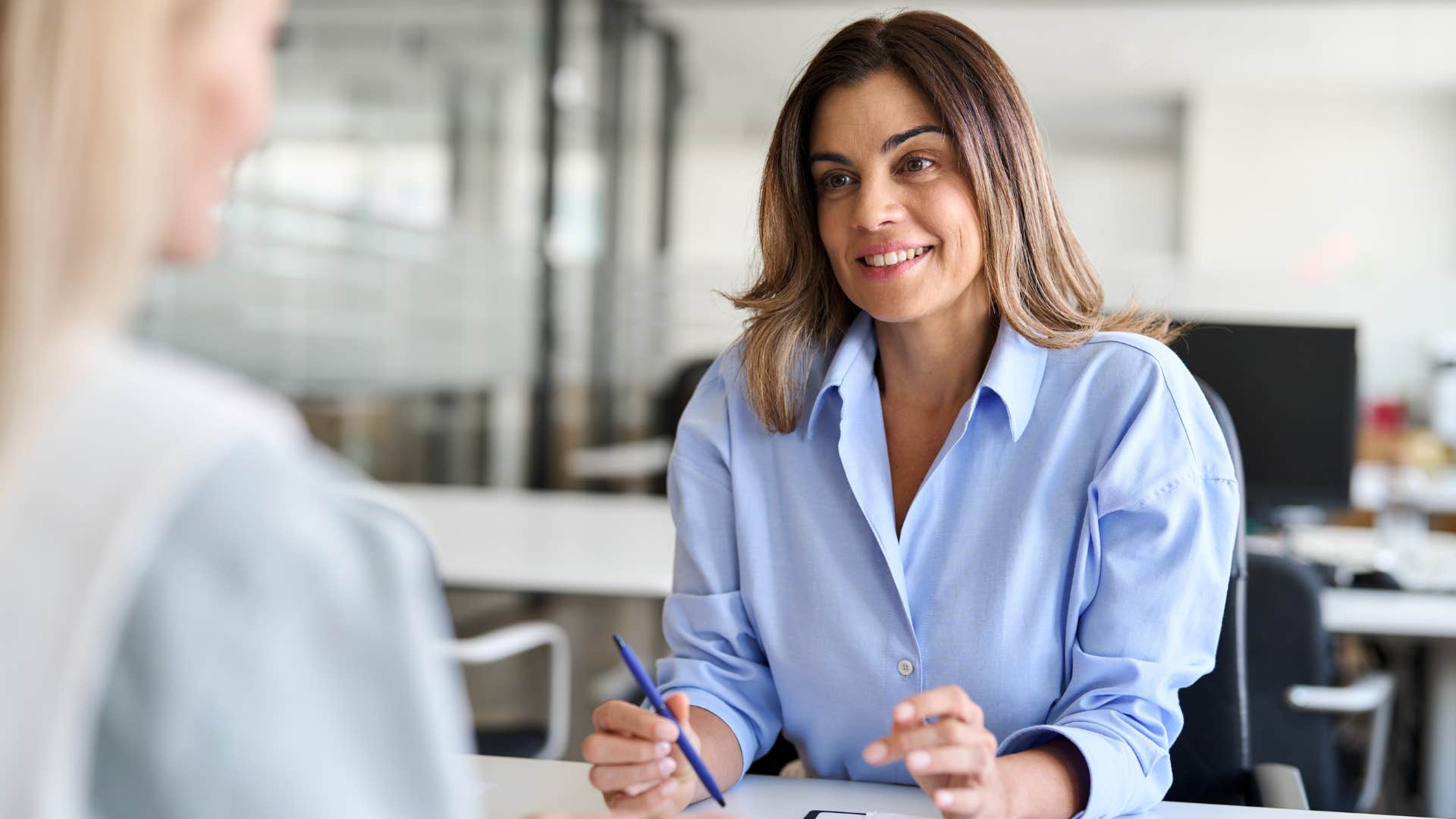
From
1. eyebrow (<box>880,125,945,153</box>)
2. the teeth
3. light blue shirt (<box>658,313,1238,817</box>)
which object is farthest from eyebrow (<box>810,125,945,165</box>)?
light blue shirt (<box>658,313,1238,817</box>)

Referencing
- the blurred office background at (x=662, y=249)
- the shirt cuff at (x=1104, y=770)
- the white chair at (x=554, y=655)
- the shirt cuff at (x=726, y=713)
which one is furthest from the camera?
the blurred office background at (x=662, y=249)

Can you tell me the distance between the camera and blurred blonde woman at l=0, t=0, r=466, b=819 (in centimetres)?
43

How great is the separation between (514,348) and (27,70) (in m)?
5.93

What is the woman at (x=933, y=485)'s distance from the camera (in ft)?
3.93

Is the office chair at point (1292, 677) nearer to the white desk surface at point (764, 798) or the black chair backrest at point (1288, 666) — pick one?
the black chair backrest at point (1288, 666)

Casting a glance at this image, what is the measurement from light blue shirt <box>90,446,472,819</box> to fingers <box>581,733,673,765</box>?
2.11 feet

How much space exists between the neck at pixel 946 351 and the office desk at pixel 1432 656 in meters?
1.33

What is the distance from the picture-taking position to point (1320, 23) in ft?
24.7

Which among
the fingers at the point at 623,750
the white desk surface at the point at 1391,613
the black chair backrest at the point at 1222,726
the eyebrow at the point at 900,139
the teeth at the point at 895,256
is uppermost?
the eyebrow at the point at 900,139

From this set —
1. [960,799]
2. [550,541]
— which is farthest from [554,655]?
[960,799]

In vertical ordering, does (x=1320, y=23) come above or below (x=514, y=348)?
above

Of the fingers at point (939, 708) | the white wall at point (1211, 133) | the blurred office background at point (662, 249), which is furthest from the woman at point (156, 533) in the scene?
the white wall at point (1211, 133)

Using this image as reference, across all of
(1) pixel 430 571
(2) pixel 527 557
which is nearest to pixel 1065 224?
(1) pixel 430 571

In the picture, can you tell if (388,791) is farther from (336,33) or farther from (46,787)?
(336,33)
